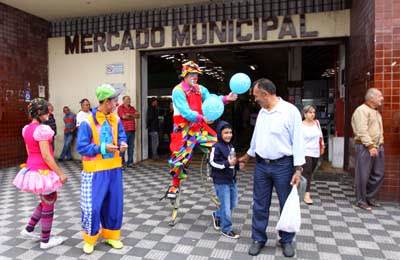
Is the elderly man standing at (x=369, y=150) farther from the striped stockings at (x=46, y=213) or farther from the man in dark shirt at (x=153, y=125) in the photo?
the man in dark shirt at (x=153, y=125)

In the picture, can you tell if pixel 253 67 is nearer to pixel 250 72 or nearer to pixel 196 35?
pixel 250 72

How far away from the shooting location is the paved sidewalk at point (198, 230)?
10.1ft

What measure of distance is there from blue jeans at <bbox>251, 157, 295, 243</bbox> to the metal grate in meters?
4.68

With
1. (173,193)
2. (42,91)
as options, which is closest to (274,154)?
(173,193)

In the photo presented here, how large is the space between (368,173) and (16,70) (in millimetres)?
7300

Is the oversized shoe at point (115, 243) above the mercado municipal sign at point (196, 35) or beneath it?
beneath

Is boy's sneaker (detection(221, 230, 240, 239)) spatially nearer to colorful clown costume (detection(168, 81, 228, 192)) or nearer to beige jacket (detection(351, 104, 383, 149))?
colorful clown costume (detection(168, 81, 228, 192))

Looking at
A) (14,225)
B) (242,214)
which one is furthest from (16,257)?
(242,214)

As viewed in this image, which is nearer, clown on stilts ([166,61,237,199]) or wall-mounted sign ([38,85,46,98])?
clown on stilts ([166,61,237,199])

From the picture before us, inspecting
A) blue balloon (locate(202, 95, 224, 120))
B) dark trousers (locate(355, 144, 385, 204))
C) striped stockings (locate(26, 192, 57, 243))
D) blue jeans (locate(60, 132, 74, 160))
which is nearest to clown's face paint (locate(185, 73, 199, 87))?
blue balloon (locate(202, 95, 224, 120))

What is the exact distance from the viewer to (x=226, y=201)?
332cm

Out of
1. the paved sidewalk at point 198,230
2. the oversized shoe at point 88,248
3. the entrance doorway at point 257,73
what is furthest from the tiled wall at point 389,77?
the oversized shoe at point 88,248

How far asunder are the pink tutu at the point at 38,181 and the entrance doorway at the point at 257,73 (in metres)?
5.10

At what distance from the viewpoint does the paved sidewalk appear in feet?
10.1
